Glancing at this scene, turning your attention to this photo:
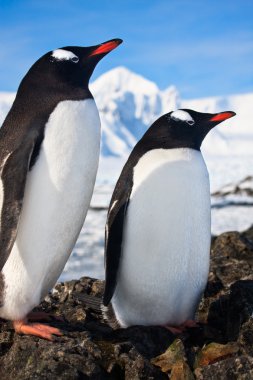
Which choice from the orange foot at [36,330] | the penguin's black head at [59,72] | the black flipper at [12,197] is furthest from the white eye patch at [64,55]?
the orange foot at [36,330]

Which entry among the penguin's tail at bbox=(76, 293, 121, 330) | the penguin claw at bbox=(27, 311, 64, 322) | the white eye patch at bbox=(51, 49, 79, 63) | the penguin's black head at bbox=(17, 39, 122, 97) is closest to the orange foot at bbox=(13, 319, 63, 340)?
the penguin claw at bbox=(27, 311, 64, 322)

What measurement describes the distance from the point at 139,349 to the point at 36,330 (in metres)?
0.54

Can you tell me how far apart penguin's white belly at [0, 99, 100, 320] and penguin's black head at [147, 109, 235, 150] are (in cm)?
60

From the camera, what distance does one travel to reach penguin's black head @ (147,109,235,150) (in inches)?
138

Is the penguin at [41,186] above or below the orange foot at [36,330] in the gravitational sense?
above

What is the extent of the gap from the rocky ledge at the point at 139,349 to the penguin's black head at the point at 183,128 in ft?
3.00

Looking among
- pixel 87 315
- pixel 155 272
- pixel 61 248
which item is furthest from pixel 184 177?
pixel 87 315

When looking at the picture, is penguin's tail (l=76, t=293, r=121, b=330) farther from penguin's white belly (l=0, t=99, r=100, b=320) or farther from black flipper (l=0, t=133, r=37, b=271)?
black flipper (l=0, t=133, r=37, b=271)

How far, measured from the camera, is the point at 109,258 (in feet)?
11.2

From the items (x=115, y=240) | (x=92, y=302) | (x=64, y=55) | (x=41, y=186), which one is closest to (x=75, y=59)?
(x=64, y=55)

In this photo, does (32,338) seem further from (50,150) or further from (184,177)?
(184,177)

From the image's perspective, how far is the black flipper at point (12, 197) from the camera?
2.88m

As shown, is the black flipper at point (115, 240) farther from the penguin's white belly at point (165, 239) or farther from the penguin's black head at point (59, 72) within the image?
the penguin's black head at point (59, 72)

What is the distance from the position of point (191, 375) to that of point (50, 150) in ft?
4.26
